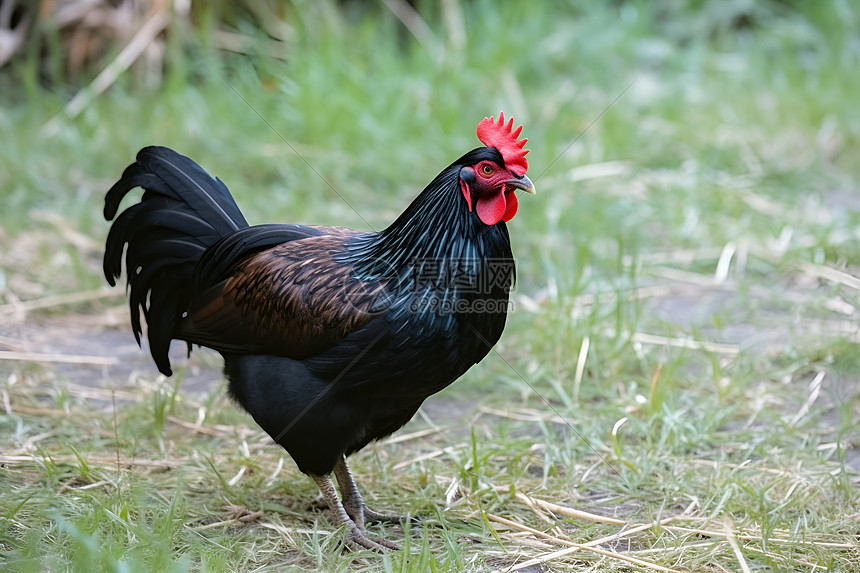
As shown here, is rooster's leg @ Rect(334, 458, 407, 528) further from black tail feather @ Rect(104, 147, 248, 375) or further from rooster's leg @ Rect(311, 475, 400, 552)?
black tail feather @ Rect(104, 147, 248, 375)

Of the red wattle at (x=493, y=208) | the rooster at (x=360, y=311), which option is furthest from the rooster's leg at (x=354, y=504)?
the red wattle at (x=493, y=208)

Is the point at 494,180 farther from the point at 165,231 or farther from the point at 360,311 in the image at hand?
the point at 165,231

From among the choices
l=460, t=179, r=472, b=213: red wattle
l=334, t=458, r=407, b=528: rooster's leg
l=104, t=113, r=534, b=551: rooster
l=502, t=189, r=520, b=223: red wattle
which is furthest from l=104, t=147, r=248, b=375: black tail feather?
l=502, t=189, r=520, b=223: red wattle

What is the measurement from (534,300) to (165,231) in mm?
2218

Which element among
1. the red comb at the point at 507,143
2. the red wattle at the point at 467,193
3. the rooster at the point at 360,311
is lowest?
the rooster at the point at 360,311

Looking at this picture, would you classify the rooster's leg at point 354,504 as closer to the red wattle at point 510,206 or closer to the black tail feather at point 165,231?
the black tail feather at point 165,231

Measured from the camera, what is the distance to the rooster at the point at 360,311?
2740 millimetres

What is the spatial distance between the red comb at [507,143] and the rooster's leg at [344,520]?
1224 millimetres

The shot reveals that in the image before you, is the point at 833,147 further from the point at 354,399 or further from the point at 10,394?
the point at 10,394

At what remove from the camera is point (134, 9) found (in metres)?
7.32

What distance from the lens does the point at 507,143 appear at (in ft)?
9.30

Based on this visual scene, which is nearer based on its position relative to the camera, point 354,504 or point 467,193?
point 467,193

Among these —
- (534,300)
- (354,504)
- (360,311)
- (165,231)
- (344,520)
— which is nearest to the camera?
(360,311)

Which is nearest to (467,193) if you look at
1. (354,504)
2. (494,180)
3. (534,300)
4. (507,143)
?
(494,180)
